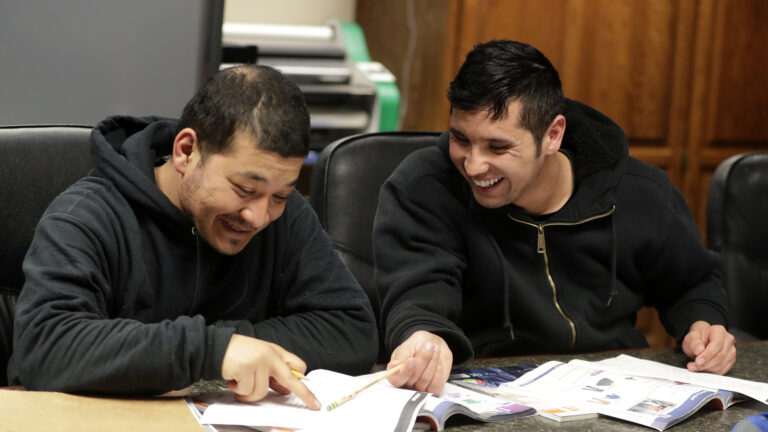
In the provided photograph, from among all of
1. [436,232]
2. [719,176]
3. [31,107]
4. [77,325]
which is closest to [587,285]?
[436,232]

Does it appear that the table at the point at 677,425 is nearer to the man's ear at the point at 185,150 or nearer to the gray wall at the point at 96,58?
the man's ear at the point at 185,150

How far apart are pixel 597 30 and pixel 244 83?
2289 millimetres

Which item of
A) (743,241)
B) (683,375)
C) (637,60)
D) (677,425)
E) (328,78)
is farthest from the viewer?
(637,60)

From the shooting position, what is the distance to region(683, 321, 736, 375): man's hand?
1509 millimetres

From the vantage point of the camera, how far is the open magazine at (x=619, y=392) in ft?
4.00

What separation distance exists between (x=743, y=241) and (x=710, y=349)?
0.70 metres

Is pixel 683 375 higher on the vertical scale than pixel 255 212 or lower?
lower

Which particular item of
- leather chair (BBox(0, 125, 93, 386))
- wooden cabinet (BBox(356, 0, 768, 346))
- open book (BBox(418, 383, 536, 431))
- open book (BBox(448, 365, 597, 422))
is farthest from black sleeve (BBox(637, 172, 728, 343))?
wooden cabinet (BBox(356, 0, 768, 346))

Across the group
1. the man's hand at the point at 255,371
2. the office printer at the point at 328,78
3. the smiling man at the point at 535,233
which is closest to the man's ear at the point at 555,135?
the smiling man at the point at 535,233

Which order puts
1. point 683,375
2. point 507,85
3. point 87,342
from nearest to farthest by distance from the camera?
point 87,342 < point 683,375 < point 507,85

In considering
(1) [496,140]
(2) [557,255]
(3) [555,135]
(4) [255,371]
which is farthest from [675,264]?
(4) [255,371]

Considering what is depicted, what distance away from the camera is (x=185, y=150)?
4.11ft

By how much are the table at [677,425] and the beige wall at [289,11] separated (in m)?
2.19

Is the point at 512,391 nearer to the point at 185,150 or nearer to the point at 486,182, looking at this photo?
the point at 486,182
